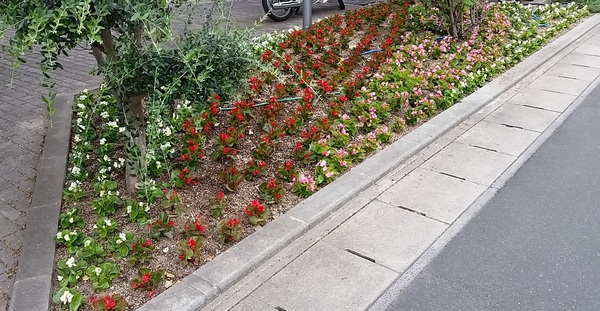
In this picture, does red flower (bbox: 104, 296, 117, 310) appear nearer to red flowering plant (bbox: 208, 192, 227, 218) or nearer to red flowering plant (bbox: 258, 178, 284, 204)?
red flowering plant (bbox: 208, 192, 227, 218)

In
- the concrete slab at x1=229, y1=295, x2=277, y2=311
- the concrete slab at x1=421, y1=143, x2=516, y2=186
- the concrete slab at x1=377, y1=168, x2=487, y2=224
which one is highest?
the concrete slab at x1=229, y1=295, x2=277, y2=311

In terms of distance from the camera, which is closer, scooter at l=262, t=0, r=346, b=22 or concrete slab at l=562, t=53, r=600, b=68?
concrete slab at l=562, t=53, r=600, b=68

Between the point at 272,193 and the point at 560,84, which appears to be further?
the point at 560,84

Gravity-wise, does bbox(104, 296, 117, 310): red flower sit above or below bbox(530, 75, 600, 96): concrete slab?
above

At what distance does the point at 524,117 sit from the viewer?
5398 mm

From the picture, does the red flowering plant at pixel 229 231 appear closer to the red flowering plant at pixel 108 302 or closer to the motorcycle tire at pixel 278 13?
the red flowering plant at pixel 108 302

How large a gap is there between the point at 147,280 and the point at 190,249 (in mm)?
319

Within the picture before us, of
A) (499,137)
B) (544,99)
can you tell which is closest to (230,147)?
(499,137)

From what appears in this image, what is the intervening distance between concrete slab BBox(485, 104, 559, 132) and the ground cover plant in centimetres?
48

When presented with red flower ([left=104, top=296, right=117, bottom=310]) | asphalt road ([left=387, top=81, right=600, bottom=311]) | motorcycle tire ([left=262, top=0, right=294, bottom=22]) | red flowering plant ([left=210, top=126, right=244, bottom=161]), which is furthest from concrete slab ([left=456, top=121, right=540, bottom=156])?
Answer: motorcycle tire ([left=262, top=0, right=294, bottom=22])

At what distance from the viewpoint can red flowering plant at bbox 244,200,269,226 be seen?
343 centimetres

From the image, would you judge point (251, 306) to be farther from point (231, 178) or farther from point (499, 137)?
point (499, 137)

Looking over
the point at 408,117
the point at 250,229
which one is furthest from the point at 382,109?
the point at 250,229

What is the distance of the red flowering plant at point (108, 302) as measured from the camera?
263cm
